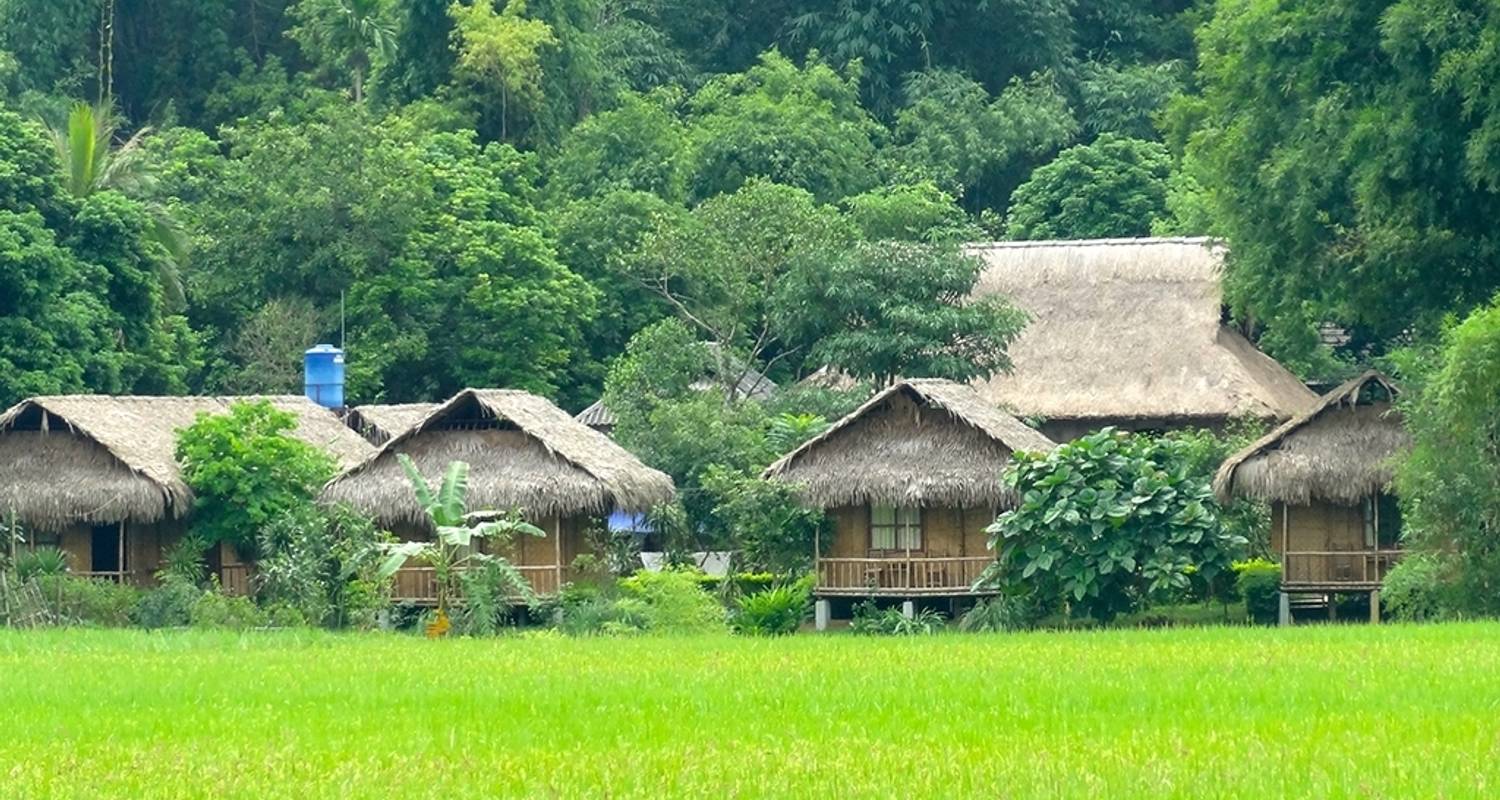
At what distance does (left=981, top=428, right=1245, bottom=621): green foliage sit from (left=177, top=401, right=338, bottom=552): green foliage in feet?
33.6

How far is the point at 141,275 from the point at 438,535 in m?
10.4

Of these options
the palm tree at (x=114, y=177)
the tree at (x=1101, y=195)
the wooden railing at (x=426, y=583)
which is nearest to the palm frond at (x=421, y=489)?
the wooden railing at (x=426, y=583)

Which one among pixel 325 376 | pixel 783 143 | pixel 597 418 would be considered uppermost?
pixel 783 143

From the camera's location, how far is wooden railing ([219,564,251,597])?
122 ft

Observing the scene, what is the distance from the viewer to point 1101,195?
2061 inches

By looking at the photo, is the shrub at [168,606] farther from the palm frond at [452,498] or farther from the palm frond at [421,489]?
the palm frond at [452,498]

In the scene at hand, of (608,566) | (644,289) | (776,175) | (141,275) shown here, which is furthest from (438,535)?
(776,175)

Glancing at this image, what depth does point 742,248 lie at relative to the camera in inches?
1699

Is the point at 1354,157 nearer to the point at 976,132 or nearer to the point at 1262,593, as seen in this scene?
the point at 1262,593

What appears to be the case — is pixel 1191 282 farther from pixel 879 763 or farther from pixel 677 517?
pixel 879 763

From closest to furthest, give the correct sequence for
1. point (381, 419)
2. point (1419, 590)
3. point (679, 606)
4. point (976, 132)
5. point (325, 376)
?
1. point (1419, 590)
2. point (679, 606)
3. point (381, 419)
4. point (325, 376)
5. point (976, 132)

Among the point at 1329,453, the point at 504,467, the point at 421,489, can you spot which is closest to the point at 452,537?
the point at 421,489

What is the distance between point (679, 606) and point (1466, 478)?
8.61 meters

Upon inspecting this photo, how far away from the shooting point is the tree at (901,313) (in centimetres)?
4047
